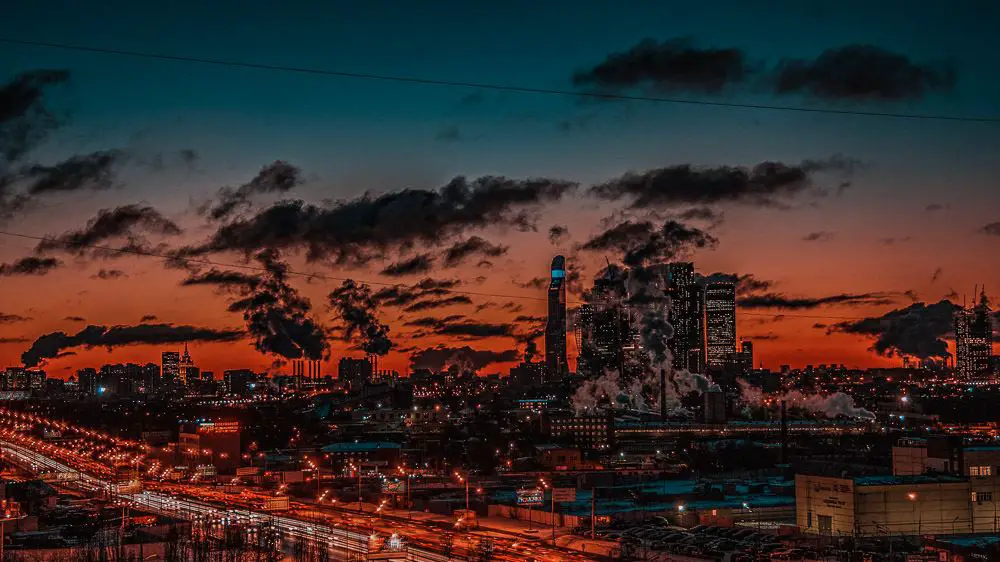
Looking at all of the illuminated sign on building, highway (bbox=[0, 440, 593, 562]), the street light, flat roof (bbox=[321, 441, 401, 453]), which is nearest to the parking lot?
highway (bbox=[0, 440, 593, 562])

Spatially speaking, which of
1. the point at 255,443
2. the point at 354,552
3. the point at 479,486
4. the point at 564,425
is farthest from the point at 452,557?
the point at 564,425

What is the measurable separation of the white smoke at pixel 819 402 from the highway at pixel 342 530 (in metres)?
77.6

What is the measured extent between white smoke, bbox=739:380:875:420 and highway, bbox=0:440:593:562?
7757 centimetres

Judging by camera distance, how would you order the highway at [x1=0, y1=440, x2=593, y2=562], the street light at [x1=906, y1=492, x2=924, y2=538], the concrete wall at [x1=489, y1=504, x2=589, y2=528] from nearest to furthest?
the highway at [x1=0, y1=440, x2=593, y2=562] < the street light at [x1=906, y1=492, x2=924, y2=538] < the concrete wall at [x1=489, y1=504, x2=589, y2=528]

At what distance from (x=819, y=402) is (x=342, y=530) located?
102 metres

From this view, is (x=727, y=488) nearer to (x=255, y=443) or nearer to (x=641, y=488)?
(x=641, y=488)

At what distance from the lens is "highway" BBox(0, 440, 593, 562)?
95.8 feet

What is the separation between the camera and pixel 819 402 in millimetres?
128250

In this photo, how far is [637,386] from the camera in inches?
5733

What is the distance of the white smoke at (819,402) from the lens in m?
120

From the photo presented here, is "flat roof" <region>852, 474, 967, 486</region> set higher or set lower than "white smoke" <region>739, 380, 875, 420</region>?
lower

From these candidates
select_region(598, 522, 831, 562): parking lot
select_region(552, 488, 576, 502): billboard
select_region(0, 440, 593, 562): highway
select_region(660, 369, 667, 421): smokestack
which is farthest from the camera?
select_region(660, 369, 667, 421): smokestack

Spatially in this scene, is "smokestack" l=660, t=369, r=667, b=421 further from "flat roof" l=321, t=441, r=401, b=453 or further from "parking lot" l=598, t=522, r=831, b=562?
"parking lot" l=598, t=522, r=831, b=562

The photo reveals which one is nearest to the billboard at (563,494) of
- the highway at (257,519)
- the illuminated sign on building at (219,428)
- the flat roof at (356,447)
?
the highway at (257,519)
